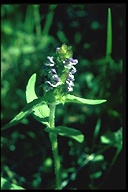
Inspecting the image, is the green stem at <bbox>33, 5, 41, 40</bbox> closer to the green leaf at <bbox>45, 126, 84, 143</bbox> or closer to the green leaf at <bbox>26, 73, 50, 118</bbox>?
the green leaf at <bbox>26, 73, 50, 118</bbox>

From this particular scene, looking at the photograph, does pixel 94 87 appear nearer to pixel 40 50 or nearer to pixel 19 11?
pixel 40 50

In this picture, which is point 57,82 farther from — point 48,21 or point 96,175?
point 48,21

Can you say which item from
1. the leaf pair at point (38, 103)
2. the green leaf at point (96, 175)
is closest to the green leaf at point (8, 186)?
the leaf pair at point (38, 103)

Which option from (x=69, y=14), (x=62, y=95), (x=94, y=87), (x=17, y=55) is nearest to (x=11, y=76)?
(x=17, y=55)

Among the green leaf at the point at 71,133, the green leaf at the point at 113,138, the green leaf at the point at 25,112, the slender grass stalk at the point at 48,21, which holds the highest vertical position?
the slender grass stalk at the point at 48,21

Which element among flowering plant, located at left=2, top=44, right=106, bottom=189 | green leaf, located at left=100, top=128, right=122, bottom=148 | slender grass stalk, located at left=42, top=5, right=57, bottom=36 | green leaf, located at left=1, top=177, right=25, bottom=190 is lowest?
green leaf, located at left=1, top=177, right=25, bottom=190

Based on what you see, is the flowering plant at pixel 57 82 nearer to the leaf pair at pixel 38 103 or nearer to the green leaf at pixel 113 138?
the leaf pair at pixel 38 103

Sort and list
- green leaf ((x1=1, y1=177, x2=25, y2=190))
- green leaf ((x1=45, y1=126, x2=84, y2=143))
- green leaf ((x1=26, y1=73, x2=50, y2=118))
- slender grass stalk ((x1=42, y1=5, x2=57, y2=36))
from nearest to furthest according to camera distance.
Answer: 1. green leaf ((x1=45, y1=126, x2=84, y2=143))
2. green leaf ((x1=26, y1=73, x2=50, y2=118))
3. green leaf ((x1=1, y1=177, x2=25, y2=190))
4. slender grass stalk ((x1=42, y1=5, x2=57, y2=36))

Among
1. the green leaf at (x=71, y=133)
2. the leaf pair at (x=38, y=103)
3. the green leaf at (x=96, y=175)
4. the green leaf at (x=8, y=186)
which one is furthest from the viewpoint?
the green leaf at (x=96, y=175)

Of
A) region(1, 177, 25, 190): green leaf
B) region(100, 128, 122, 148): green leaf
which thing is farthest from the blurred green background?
region(1, 177, 25, 190): green leaf
